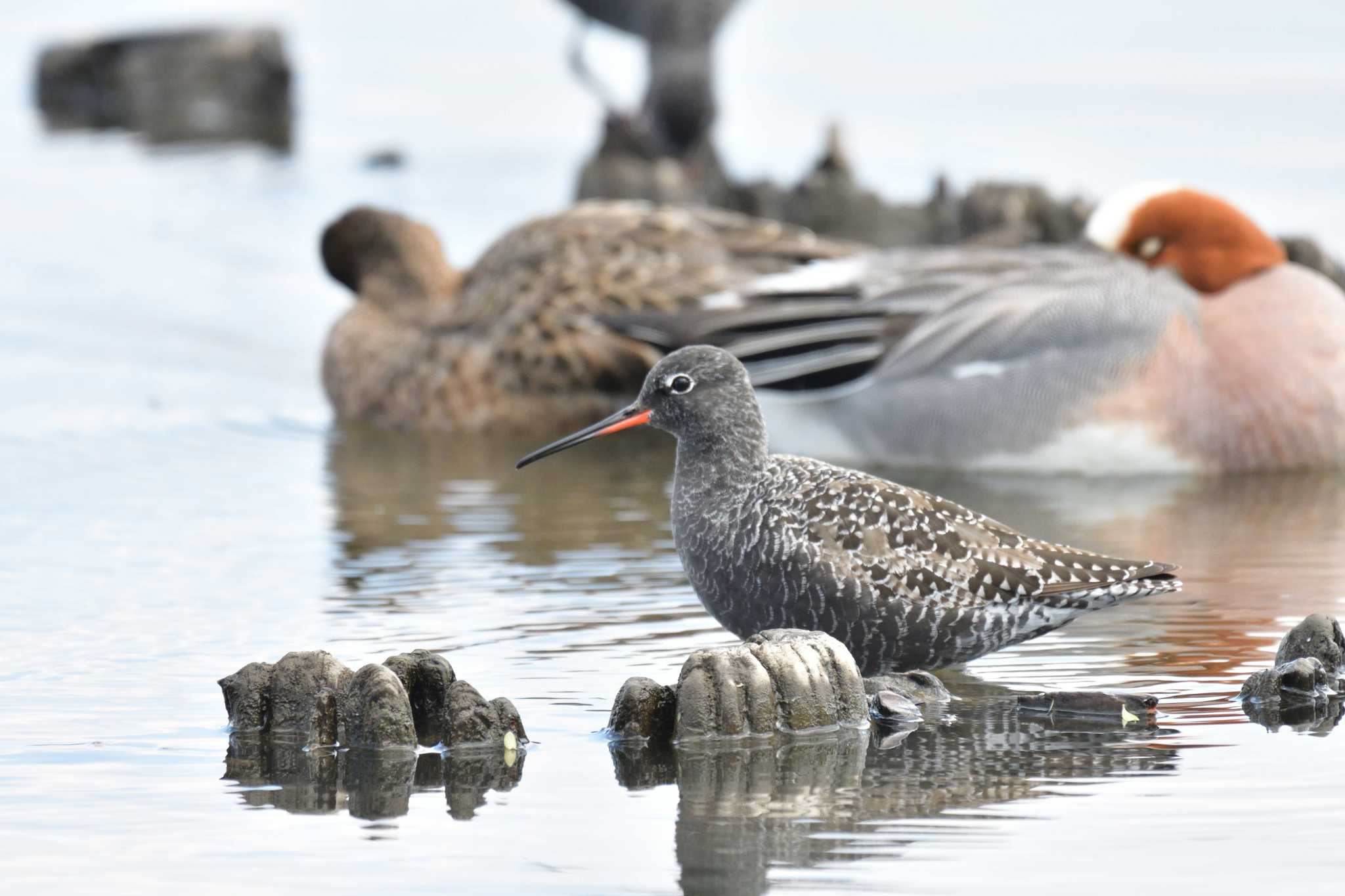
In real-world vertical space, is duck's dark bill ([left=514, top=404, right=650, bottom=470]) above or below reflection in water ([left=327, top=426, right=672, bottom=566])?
above

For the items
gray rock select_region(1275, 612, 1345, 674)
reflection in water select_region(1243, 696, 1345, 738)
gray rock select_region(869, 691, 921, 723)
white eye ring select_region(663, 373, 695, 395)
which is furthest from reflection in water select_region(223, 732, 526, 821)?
gray rock select_region(1275, 612, 1345, 674)

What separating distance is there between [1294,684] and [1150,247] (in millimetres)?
4667

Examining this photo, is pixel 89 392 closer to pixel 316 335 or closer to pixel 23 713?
pixel 316 335

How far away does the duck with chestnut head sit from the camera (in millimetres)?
10484

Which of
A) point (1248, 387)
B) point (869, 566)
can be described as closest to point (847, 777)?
point (869, 566)

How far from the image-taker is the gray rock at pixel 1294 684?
6.51 m

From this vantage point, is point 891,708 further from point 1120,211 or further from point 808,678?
point 1120,211

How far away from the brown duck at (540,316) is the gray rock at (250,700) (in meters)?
5.44

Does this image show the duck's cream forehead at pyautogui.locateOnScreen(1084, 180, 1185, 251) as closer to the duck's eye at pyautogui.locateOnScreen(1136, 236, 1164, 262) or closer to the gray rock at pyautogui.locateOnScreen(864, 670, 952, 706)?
the duck's eye at pyautogui.locateOnScreen(1136, 236, 1164, 262)

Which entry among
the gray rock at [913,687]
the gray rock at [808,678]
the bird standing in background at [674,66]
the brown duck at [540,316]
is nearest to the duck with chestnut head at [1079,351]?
the brown duck at [540,316]

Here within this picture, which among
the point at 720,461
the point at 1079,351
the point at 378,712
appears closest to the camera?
the point at 378,712

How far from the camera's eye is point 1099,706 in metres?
6.42

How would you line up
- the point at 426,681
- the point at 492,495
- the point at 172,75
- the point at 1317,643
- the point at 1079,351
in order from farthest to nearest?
the point at 172,75 → the point at 1079,351 → the point at 492,495 → the point at 1317,643 → the point at 426,681

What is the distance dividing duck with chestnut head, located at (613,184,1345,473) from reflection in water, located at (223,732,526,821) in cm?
497
